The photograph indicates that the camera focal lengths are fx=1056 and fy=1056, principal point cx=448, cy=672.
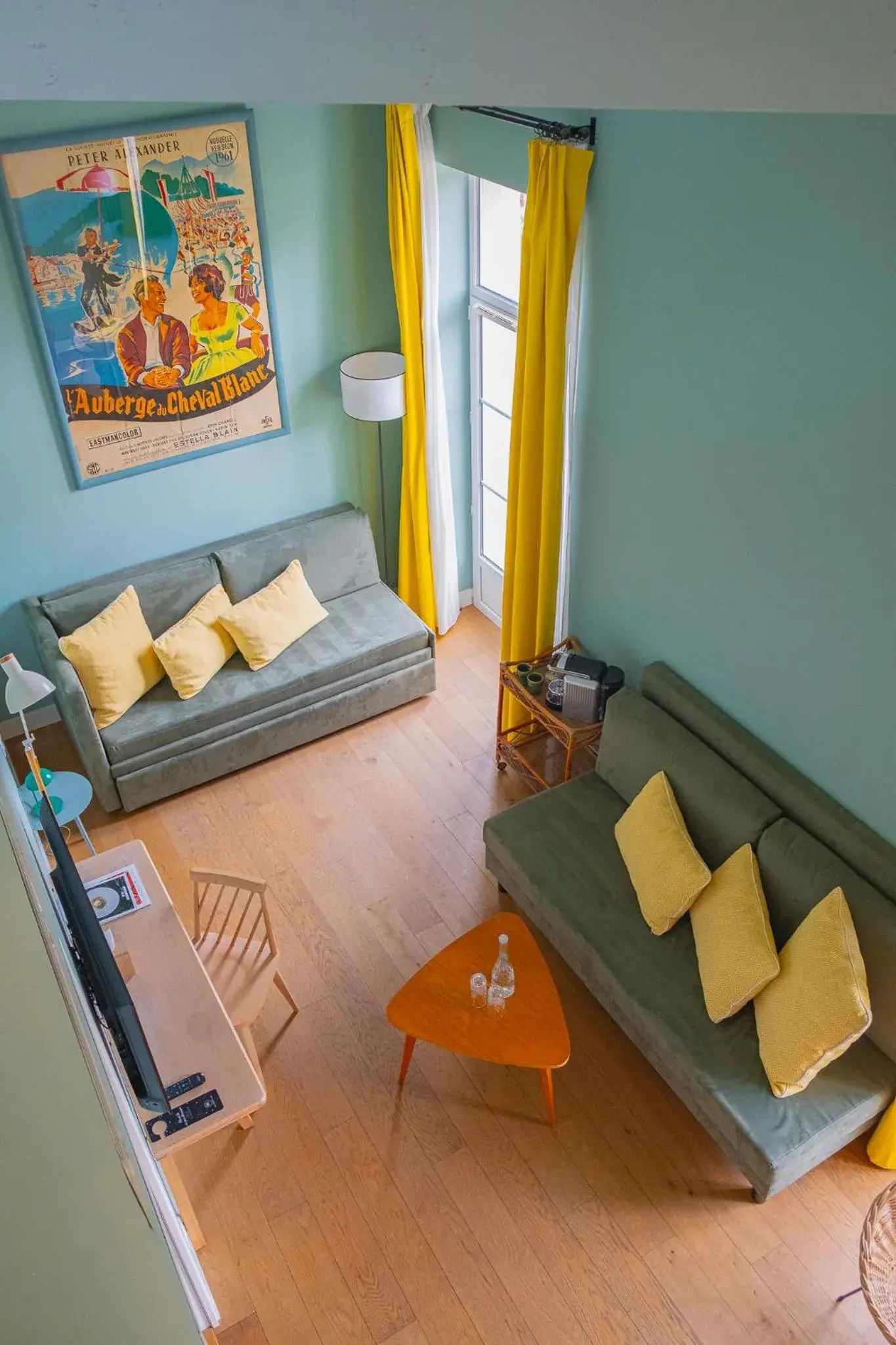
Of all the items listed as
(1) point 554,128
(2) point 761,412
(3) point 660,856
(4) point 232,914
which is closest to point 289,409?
(1) point 554,128

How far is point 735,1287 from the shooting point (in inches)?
128

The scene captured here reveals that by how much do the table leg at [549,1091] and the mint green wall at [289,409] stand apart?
307 cm

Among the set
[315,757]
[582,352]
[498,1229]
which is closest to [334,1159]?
[498,1229]

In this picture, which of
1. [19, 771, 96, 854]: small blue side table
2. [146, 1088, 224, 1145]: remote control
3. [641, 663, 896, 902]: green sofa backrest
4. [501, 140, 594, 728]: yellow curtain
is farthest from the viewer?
[19, 771, 96, 854]: small blue side table

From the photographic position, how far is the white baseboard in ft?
16.7

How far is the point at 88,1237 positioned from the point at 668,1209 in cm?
284

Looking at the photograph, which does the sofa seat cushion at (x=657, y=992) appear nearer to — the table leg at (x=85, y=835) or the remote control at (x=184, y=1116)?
the remote control at (x=184, y=1116)

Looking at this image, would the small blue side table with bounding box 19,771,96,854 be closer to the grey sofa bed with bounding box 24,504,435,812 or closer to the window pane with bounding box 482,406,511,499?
the grey sofa bed with bounding box 24,504,435,812

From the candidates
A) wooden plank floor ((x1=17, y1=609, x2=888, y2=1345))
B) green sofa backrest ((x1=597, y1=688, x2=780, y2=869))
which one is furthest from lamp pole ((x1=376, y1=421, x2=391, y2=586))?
wooden plank floor ((x1=17, y1=609, x2=888, y2=1345))

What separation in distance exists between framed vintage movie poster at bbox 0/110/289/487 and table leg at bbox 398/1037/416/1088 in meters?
2.84

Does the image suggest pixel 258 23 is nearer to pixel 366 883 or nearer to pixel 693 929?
pixel 693 929

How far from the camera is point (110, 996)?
8.14 ft

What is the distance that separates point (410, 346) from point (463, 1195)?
3.70m

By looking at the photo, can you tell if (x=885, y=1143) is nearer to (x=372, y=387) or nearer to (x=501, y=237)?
(x=372, y=387)
